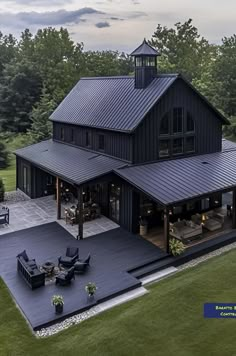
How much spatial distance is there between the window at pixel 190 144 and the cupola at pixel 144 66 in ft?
12.1

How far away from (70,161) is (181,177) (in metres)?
6.34

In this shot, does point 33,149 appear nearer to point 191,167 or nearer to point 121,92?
point 121,92

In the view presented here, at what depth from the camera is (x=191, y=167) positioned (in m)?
17.0

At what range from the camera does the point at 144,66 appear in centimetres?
1859

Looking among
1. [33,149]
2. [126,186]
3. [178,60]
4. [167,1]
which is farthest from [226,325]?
[178,60]

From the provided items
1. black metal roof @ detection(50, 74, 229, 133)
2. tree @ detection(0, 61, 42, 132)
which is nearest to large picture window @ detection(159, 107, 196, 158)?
black metal roof @ detection(50, 74, 229, 133)

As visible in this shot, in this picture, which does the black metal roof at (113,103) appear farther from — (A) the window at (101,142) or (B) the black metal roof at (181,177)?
(B) the black metal roof at (181,177)

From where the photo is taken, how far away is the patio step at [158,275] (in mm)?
12641

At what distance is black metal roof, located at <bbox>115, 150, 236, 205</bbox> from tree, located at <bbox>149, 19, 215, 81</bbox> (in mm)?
48143

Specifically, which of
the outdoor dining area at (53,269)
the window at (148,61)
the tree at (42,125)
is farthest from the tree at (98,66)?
the outdoor dining area at (53,269)

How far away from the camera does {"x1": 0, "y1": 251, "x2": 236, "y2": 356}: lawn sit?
9.05 metres

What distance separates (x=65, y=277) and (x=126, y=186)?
18.7ft

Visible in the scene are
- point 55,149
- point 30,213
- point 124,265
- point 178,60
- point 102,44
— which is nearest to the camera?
point 124,265

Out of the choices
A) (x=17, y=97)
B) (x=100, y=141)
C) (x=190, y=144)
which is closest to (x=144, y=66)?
(x=100, y=141)
